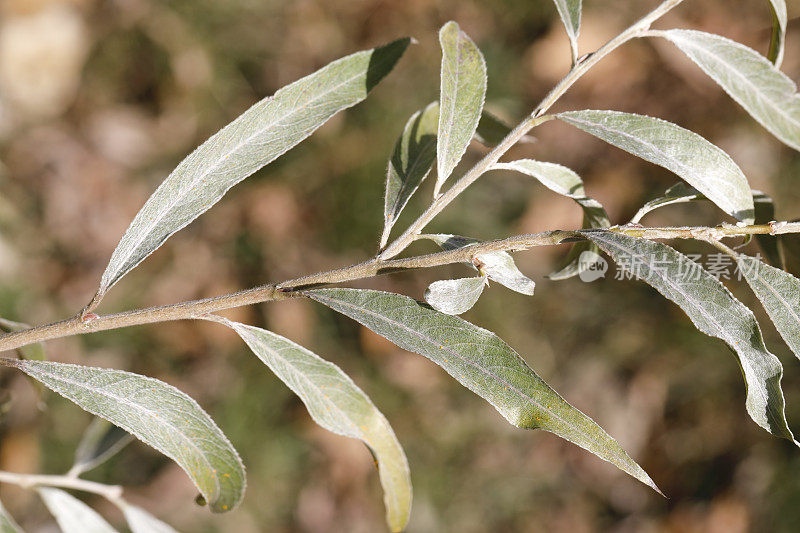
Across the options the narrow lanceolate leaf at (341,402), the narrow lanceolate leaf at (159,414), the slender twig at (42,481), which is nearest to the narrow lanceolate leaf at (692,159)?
the narrow lanceolate leaf at (341,402)

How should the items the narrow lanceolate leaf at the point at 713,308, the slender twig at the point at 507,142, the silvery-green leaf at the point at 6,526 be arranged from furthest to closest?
1. the silvery-green leaf at the point at 6,526
2. the slender twig at the point at 507,142
3. the narrow lanceolate leaf at the point at 713,308

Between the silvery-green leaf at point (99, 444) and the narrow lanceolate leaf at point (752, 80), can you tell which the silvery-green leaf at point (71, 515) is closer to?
the silvery-green leaf at point (99, 444)

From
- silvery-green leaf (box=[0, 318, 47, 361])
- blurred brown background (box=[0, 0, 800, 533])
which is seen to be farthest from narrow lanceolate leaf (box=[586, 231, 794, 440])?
blurred brown background (box=[0, 0, 800, 533])

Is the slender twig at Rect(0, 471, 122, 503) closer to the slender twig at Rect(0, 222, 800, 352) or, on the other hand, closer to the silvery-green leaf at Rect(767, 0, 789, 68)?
the slender twig at Rect(0, 222, 800, 352)

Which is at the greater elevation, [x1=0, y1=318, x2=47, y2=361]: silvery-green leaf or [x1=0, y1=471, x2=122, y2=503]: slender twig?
[x1=0, y1=318, x2=47, y2=361]: silvery-green leaf

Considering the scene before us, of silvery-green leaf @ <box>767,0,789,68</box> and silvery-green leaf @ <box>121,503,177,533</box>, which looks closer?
silvery-green leaf @ <box>767,0,789,68</box>

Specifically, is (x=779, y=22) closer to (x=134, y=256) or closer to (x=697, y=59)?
(x=697, y=59)

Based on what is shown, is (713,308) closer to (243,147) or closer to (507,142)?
(507,142)

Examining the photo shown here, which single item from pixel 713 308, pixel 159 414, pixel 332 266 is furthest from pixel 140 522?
pixel 332 266
